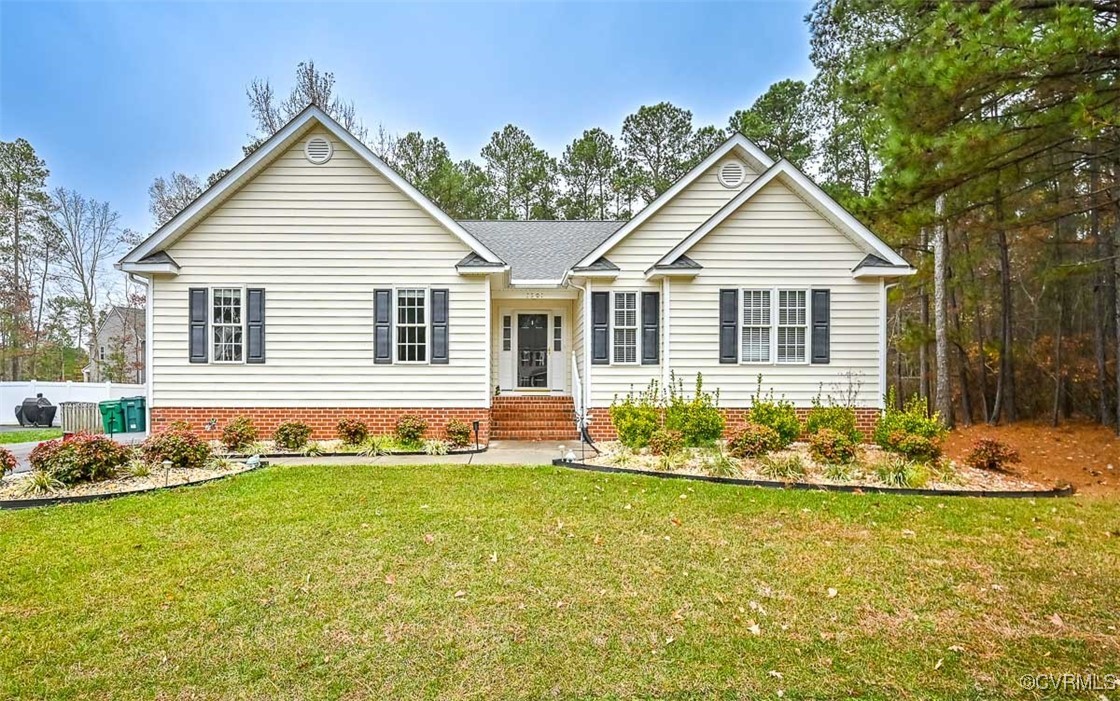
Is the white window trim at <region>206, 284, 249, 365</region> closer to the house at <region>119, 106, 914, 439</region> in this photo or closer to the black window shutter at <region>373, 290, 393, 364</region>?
the house at <region>119, 106, 914, 439</region>

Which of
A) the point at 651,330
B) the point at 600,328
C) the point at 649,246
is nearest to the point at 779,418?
the point at 651,330

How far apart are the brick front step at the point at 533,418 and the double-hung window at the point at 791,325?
182 inches

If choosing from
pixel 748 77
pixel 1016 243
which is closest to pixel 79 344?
pixel 748 77

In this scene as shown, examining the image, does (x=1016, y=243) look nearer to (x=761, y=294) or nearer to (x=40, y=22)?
(x=761, y=294)

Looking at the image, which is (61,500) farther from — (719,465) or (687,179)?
(687,179)

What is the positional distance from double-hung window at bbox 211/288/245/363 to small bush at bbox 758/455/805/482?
9.84m

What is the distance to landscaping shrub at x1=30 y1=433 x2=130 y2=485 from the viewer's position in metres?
7.04

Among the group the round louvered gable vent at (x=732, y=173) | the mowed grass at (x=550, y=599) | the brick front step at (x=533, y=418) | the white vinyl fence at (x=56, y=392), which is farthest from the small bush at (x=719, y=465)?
the white vinyl fence at (x=56, y=392)

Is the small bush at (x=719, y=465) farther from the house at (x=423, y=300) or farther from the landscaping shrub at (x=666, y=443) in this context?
the house at (x=423, y=300)

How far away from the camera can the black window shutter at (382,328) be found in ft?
36.3

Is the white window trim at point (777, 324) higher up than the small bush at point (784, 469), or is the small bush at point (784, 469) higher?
the white window trim at point (777, 324)

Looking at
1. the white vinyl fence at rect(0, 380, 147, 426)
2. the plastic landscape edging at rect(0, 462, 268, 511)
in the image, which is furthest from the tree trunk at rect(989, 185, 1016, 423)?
the white vinyl fence at rect(0, 380, 147, 426)

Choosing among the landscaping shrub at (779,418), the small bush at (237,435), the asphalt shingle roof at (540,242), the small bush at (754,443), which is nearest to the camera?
the small bush at (754,443)

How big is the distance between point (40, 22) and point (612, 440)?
22.7m
